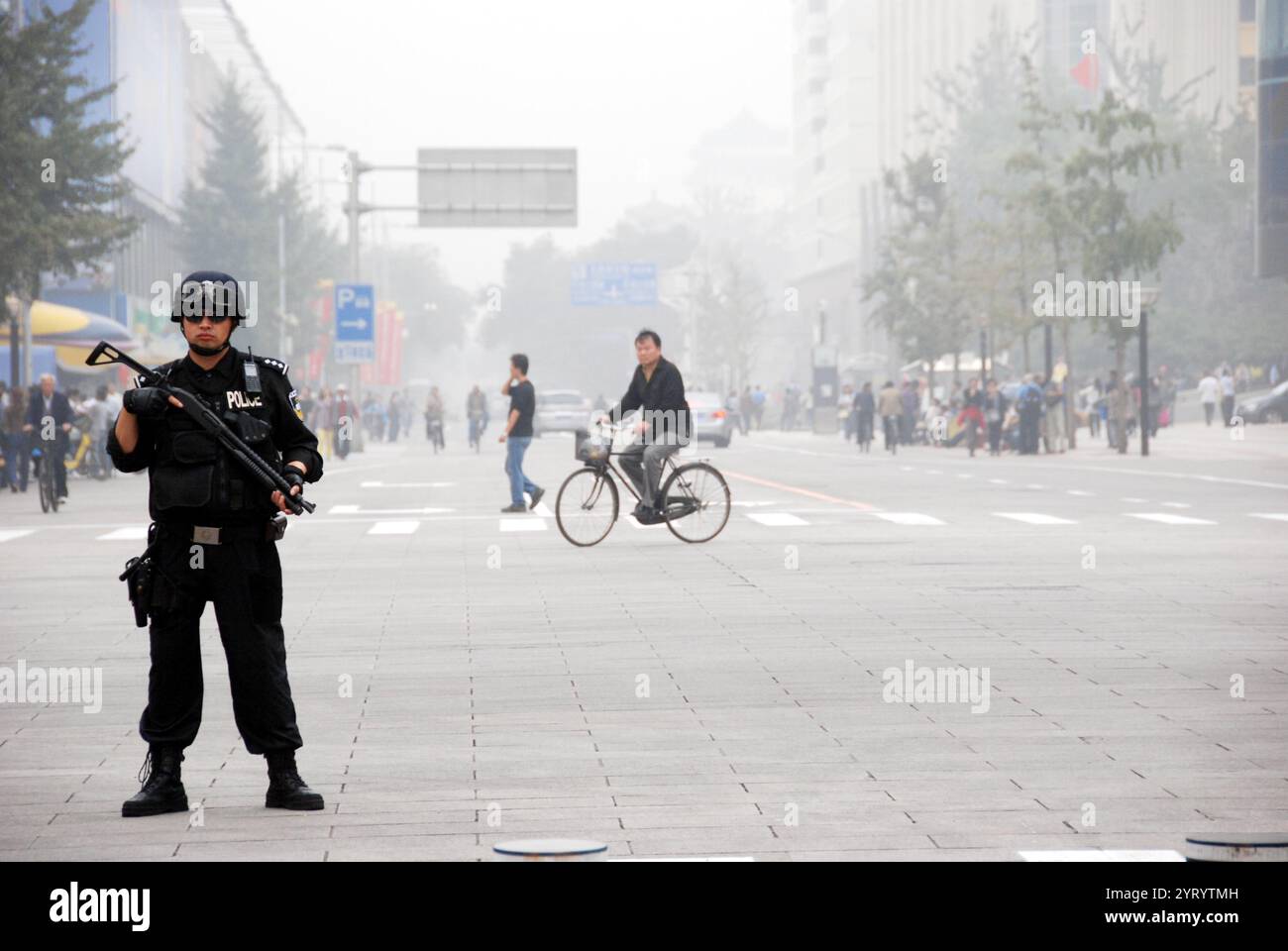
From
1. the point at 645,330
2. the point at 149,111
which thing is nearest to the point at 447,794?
the point at 645,330

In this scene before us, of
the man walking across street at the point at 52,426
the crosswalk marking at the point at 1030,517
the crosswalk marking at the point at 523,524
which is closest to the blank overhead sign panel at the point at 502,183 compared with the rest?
the man walking across street at the point at 52,426

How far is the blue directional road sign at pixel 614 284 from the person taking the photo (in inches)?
4385

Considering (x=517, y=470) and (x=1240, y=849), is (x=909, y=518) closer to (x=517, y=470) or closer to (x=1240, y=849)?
(x=517, y=470)

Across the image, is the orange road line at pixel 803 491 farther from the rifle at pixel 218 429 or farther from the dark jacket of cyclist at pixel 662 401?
the rifle at pixel 218 429

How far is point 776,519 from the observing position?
Answer: 24.3 m

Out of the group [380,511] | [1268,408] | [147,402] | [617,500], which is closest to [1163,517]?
[617,500]

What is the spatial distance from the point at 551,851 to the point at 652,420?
44.7 feet

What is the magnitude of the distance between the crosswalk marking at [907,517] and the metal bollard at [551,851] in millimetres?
17378

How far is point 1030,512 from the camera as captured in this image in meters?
25.3

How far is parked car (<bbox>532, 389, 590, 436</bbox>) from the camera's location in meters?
70.5

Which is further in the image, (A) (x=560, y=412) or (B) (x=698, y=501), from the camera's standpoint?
(A) (x=560, y=412)

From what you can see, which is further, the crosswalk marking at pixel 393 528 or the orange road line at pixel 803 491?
the orange road line at pixel 803 491
